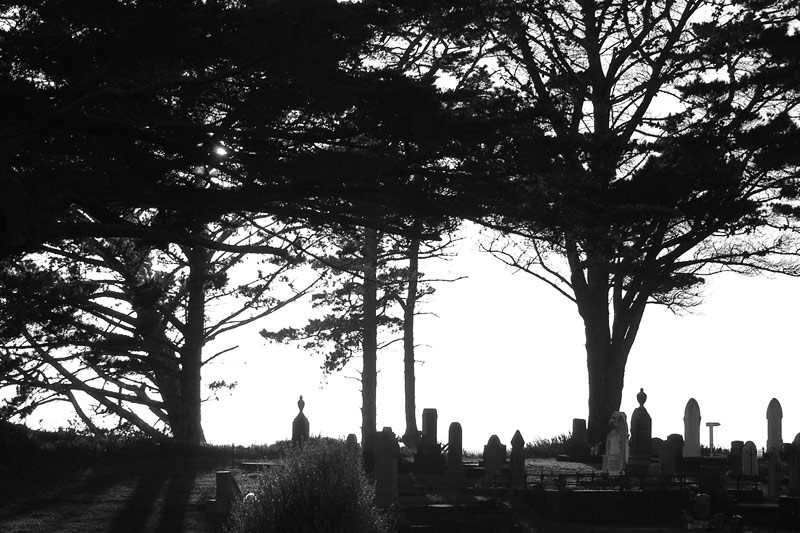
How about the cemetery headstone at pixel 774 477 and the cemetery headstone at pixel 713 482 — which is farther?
the cemetery headstone at pixel 774 477

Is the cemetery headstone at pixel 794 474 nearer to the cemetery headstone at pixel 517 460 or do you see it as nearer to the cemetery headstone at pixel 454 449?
the cemetery headstone at pixel 517 460

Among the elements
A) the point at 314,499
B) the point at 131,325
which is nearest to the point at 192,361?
the point at 131,325

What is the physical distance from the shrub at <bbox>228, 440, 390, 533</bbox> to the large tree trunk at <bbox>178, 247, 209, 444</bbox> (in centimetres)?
1631

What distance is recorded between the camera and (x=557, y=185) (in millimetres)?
14758

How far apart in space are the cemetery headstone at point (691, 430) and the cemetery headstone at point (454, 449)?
5.55 metres

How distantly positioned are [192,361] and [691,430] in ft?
38.0

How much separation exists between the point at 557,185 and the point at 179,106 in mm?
4832

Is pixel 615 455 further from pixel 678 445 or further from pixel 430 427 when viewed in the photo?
pixel 430 427

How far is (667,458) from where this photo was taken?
20.8 metres

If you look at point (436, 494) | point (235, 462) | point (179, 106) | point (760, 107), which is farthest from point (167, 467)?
point (760, 107)

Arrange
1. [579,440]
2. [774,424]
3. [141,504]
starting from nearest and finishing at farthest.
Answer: [141,504] → [774,424] → [579,440]

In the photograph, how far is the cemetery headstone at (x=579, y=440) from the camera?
2514cm

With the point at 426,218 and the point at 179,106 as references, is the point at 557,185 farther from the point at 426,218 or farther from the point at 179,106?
the point at 179,106

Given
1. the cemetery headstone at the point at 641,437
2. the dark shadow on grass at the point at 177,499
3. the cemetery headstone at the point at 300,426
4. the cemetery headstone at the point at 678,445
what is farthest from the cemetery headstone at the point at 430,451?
the cemetery headstone at the point at 678,445
